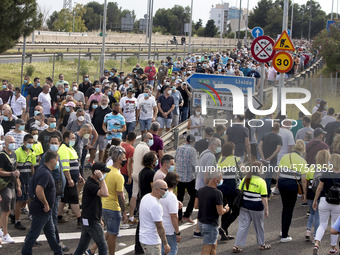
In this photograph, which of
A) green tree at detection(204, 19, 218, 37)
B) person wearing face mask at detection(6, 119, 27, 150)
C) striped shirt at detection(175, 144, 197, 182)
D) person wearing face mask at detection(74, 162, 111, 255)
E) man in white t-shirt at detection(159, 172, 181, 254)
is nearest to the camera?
man in white t-shirt at detection(159, 172, 181, 254)

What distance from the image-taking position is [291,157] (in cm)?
1138

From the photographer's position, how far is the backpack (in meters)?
10.2

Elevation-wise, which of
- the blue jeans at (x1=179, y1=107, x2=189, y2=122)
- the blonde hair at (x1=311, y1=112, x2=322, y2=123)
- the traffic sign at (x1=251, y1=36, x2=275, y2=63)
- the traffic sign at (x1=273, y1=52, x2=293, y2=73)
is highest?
the traffic sign at (x1=251, y1=36, x2=275, y2=63)

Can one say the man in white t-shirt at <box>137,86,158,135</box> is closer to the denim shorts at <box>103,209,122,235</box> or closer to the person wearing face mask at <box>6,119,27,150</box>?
the person wearing face mask at <box>6,119,27,150</box>

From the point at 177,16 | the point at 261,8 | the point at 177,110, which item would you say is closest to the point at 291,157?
the point at 177,110

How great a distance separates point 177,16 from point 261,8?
102 ft

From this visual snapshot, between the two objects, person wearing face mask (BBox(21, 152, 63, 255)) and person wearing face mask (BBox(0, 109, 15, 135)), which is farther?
person wearing face mask (BBox(0, 109, 15, 135))

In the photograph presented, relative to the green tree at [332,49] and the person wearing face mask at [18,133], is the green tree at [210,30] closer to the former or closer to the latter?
the green tree at [332,49]

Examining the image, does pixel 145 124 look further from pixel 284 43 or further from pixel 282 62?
pixel 284 43

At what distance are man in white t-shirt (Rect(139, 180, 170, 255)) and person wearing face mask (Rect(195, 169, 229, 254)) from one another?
1.06m

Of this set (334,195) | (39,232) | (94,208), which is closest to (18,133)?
(39,232)

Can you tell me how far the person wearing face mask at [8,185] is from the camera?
1064cm

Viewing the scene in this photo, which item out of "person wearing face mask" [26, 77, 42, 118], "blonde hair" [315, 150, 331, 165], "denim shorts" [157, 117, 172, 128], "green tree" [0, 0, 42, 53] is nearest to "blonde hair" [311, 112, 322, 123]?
"blonde hair" [315, 150, 331, 165]

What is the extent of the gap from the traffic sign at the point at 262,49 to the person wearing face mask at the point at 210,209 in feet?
25.6
